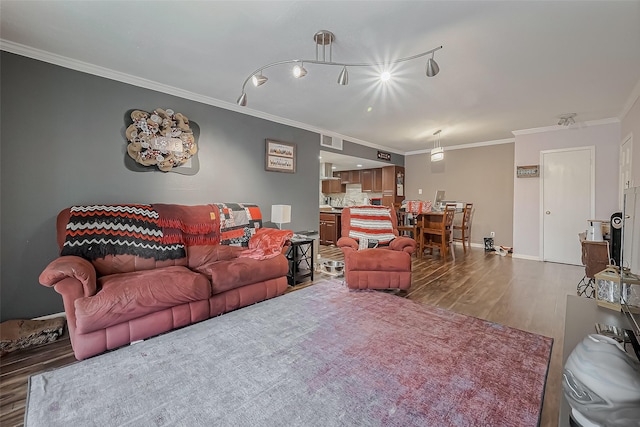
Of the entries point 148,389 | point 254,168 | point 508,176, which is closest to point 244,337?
point 148,389

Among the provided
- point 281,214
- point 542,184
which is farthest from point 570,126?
point 281,214

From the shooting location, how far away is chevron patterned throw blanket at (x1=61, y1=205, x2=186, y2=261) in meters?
2.26

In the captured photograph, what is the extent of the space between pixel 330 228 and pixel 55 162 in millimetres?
4824

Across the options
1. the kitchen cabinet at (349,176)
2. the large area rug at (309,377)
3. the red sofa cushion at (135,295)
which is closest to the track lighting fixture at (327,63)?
the red sofa cushion at (135,295)

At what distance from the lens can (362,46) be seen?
2283 mm

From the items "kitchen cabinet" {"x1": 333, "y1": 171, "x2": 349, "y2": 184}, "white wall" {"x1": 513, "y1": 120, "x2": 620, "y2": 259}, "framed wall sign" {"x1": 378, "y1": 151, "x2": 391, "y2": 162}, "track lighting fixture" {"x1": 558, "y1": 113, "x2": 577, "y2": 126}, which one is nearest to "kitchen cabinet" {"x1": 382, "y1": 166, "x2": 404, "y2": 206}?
"framed wall sign" {"x1": 378, "y1": 151, "x2": 391, "y2": 162}

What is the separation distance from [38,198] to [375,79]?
343 cm

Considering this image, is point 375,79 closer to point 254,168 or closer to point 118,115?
point 254,168

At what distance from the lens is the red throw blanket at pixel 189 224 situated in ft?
9.01

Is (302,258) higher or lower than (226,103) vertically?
lower

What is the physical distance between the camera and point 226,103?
367 cm

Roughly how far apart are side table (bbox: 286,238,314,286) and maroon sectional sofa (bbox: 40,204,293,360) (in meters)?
0.45

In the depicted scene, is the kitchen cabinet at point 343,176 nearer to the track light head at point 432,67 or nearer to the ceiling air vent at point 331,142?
the ceiling air vent at point 331,142

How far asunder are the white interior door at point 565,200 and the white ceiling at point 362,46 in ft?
3.71
